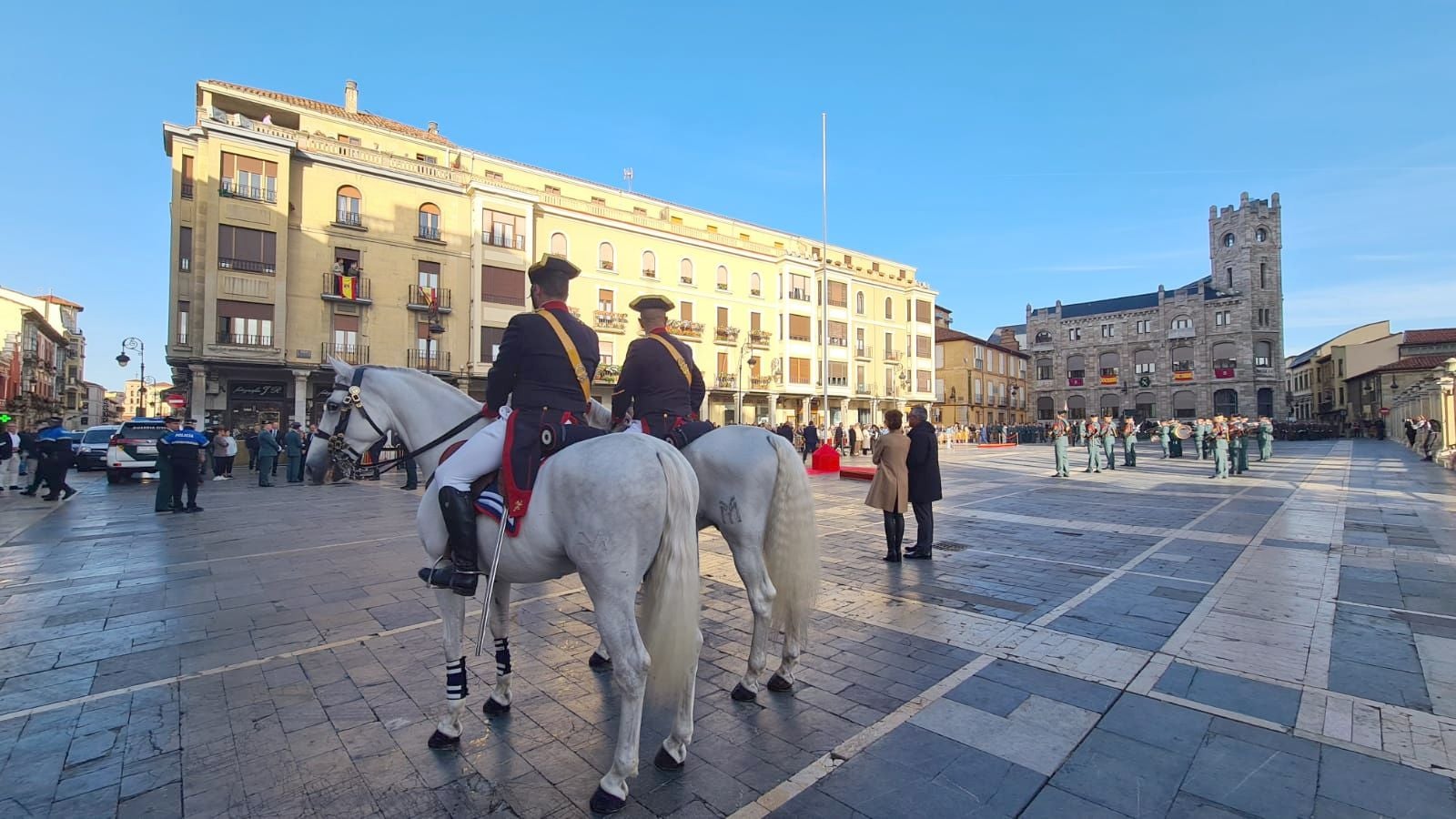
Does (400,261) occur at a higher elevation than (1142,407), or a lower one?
higher

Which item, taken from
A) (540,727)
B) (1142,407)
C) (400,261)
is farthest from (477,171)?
(1142,407)

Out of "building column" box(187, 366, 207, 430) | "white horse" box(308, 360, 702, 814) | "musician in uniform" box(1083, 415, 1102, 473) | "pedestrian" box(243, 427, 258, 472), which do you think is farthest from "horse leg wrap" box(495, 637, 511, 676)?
"building column" box(187, 366, 207, 430)

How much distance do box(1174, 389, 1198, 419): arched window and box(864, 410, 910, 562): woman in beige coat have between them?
250 feet

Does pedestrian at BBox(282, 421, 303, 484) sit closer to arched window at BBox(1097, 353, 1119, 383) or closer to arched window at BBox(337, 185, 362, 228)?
arched window at BBox(337, 185, 362, 228)

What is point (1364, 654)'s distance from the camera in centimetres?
453

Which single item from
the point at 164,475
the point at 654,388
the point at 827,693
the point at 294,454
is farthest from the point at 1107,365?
the point at 164,475

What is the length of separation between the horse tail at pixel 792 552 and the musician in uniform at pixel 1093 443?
67.8 feet

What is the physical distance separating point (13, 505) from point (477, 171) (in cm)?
2807

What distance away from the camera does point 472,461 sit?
3.37 m

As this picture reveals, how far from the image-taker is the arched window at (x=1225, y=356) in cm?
6619

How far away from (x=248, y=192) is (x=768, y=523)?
32.1 m

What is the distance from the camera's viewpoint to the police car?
18031 millimetres

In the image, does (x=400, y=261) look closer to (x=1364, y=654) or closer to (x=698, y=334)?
(x=698, y=334)

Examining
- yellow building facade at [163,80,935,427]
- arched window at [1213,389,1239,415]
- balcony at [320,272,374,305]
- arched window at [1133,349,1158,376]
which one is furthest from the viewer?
arched window at [1133,349,1158,376]
